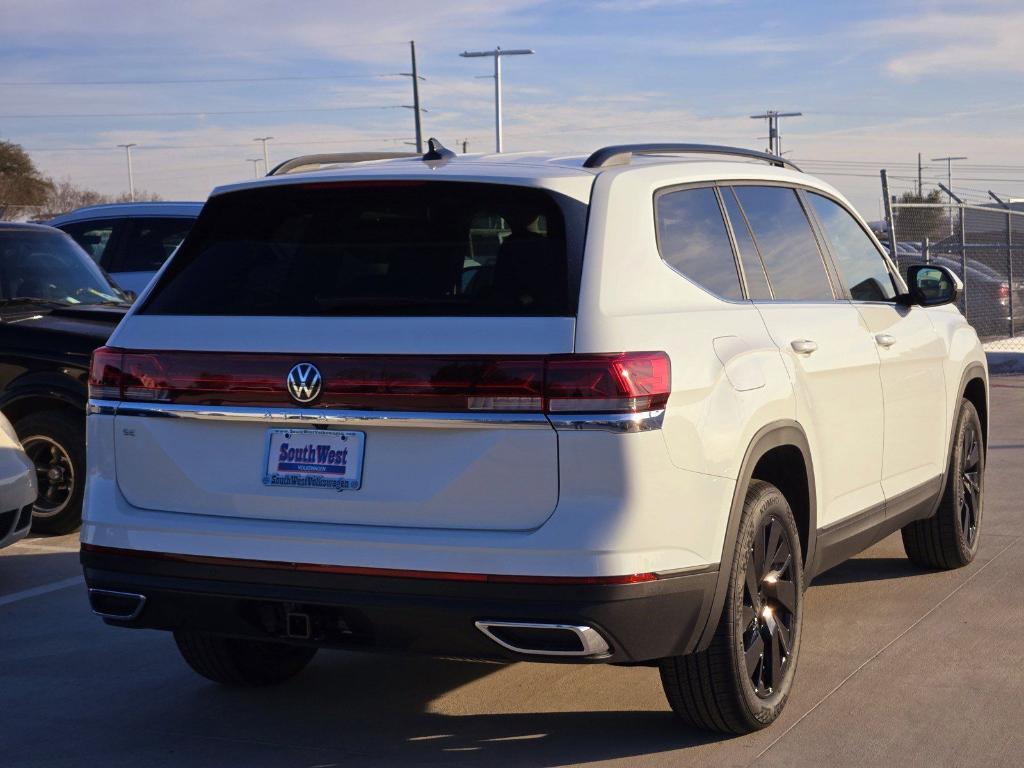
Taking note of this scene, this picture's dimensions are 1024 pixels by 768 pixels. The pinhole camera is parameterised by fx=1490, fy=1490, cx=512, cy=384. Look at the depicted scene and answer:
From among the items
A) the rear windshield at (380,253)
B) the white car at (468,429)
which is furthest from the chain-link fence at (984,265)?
the rear windshield at (380,253)

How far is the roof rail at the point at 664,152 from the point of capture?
4727 mm

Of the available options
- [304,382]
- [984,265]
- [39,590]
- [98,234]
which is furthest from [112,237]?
[984,265]

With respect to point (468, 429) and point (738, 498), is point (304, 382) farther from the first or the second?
point (738, 498)

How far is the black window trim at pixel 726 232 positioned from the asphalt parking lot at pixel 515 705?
1.43 metres

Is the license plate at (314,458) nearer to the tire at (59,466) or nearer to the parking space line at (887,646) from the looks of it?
the parking space line at (887,646)

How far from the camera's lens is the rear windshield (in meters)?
4.20

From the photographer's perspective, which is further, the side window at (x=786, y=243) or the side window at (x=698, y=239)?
the side window at (x=786, y=243)

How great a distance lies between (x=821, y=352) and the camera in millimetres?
5332

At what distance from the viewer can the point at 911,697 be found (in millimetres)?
5215

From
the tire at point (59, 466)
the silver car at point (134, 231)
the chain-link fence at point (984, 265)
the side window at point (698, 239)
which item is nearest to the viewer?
the side window at point (698, 239)

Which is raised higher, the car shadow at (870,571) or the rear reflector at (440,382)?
the rear reflector at (440,382)

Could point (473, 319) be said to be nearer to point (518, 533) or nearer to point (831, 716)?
point (518, 533)

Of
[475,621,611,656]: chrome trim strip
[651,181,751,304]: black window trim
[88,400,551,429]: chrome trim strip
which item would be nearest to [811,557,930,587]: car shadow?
[651,181,751,304]: black window trim

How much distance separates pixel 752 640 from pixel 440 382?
1.46 m
